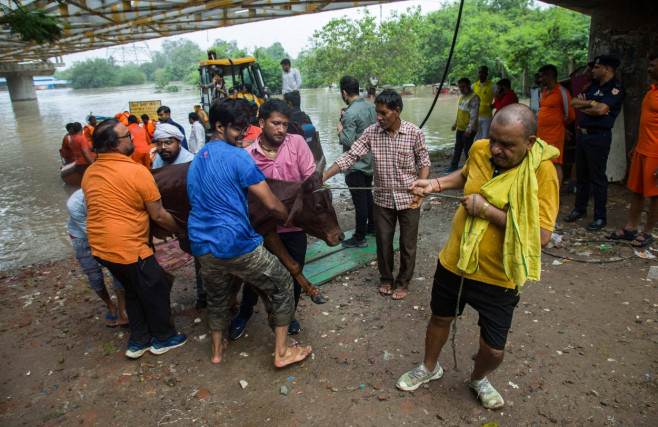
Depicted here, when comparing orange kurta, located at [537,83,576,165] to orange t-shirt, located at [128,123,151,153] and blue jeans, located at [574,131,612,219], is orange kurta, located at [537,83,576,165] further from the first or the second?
orange t-shirt, located at [128,123,151,153]

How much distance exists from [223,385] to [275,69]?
41188mm

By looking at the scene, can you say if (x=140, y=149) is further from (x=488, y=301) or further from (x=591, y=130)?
(x=591, y=130)

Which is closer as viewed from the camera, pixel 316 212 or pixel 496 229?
pixel 496 229

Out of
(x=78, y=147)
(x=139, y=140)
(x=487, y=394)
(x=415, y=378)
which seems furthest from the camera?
(x=78, y=147)

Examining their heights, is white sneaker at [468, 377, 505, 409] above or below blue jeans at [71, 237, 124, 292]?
below

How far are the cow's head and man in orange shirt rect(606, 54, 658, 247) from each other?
3.68 m

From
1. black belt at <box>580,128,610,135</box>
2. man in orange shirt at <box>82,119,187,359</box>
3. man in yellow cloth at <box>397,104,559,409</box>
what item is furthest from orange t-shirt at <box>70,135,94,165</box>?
black belt at <box>580,128,610,135</box>

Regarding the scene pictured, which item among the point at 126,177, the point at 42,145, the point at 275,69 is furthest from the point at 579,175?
the point at 275,69

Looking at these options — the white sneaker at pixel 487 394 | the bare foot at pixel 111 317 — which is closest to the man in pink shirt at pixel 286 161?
the white sneaker at pixel 487 394

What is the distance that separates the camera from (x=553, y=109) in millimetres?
5609

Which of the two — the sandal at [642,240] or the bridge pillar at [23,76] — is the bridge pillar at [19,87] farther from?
the sandal at [642,240]

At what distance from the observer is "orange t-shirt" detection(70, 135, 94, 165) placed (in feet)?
30.4

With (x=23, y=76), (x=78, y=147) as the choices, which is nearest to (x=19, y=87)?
(x=23, y=76)

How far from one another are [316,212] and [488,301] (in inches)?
57.2
